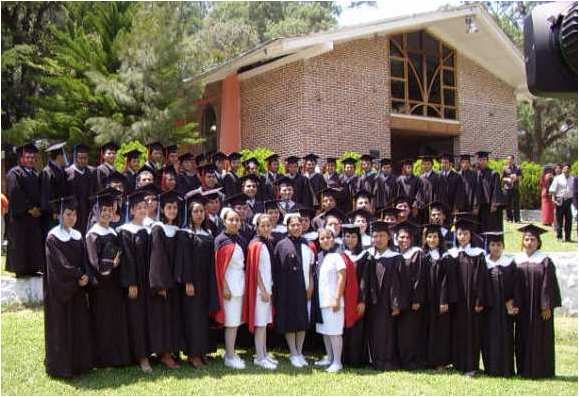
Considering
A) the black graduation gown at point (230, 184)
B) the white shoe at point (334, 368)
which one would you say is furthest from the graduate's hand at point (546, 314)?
the black graduation gown at point (230, 184)

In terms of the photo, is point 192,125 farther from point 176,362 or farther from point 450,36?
point 176,362

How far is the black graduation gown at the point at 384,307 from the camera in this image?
764 centimetres

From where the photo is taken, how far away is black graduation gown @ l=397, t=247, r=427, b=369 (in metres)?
7.69

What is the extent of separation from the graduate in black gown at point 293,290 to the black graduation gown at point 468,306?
1725mm

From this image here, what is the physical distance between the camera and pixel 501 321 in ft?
25.2

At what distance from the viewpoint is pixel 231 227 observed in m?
7.48

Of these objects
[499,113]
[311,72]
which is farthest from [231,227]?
[499,113]

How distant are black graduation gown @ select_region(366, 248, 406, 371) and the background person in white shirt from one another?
316 inches

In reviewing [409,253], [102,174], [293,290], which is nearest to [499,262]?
[409,253]

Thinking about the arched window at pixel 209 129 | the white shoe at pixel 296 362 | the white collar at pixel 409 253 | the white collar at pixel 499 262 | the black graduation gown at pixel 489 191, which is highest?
the arched window at pixel 209 129

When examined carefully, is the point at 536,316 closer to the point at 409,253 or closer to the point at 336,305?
the point at 409,253

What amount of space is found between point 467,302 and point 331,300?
5.21 feet

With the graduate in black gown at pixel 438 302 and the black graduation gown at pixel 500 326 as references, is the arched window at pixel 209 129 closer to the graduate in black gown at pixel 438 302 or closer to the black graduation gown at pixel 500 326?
the graduate in black gown at pixel 438 302

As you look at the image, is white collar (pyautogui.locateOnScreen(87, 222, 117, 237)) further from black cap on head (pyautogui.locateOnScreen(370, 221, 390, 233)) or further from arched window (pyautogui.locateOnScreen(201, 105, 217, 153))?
arched window (pyautogui.locateOnScreen(201, 105, 217, 153))
